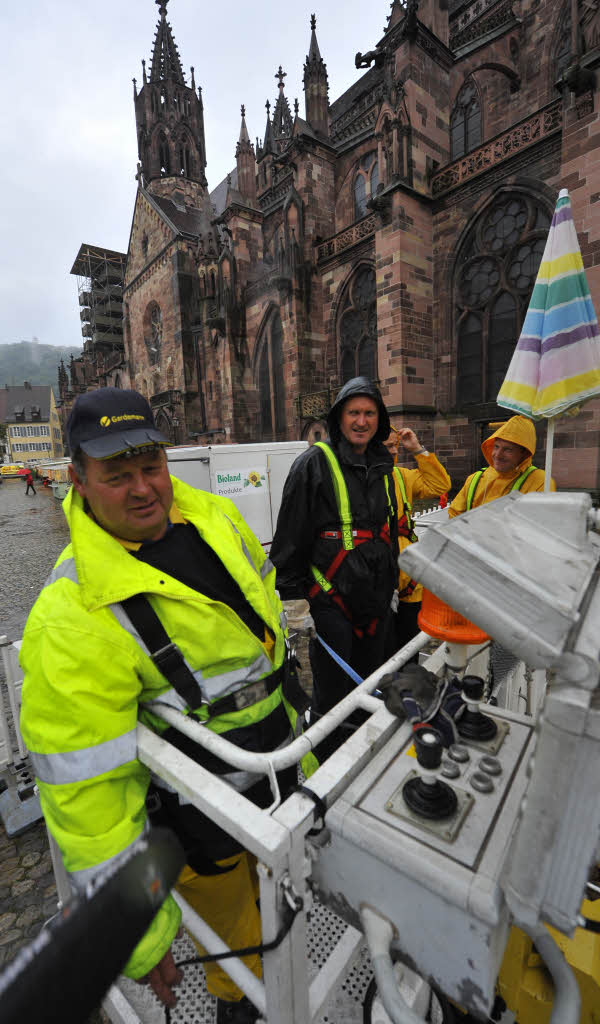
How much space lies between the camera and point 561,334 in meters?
2.41

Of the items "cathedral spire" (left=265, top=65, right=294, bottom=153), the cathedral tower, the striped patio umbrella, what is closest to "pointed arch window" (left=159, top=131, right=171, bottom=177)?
the cathedral tower

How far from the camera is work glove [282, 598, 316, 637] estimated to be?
532 centimetres

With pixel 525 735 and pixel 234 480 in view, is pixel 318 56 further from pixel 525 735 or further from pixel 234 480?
pixel 525 735

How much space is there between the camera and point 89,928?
555 mm

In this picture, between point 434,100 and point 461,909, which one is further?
point 434,100

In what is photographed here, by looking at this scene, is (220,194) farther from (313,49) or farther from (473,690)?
(473,690)

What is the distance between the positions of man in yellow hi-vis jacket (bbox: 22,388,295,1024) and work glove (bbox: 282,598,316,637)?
3.57 m

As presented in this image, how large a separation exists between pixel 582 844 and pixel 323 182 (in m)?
17.9

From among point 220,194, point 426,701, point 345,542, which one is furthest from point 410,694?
point 220,194

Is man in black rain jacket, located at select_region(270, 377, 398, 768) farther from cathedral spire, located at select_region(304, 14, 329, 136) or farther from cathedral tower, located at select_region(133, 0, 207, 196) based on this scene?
cathedral tower, located at select_region(133, 0, 207, 196)

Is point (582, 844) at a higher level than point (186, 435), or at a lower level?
lower

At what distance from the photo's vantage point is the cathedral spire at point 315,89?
1385 cm

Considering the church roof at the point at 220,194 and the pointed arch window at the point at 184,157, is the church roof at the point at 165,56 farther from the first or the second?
the church roof at the point at 220,194

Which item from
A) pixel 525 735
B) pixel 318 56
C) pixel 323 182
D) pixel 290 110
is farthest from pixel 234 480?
pixel 290 110
